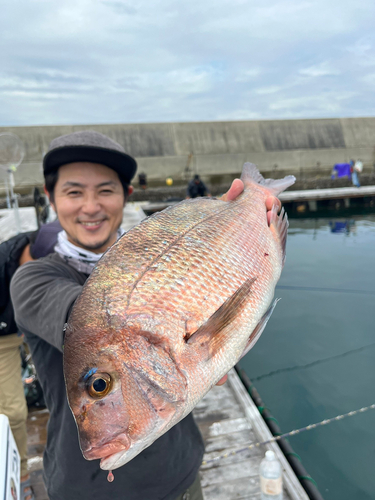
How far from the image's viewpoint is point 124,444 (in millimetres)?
845

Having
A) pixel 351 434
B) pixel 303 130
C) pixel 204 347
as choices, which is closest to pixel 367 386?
pixel 351 434

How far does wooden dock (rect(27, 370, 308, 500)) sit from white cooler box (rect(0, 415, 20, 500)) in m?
0.89

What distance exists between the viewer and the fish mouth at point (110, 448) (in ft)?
2.76

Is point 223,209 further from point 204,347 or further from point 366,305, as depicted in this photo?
point 366,305

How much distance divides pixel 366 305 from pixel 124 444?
7.38 m

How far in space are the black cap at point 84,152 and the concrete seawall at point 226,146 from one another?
19.3 meters

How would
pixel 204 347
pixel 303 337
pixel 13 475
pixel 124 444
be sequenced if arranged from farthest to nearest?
pixel 303 337 → pixel 13 475 → pixel 204 347 → pixel 124 444

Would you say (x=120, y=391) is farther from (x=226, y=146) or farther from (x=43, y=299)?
(x=226, y=146)

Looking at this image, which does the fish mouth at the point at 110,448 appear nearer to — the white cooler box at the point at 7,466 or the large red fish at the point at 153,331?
the large red fish at the point at 153,331

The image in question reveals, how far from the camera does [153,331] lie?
92 centimetres

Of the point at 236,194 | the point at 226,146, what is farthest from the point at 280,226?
the point at 226,146

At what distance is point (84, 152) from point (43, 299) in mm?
642

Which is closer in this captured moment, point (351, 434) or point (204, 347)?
point (204, 347)

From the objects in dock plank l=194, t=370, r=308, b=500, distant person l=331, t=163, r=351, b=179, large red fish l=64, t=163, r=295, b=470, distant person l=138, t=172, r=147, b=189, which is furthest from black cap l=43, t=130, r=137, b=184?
distant person l=331, t=163, r=351, b=179
